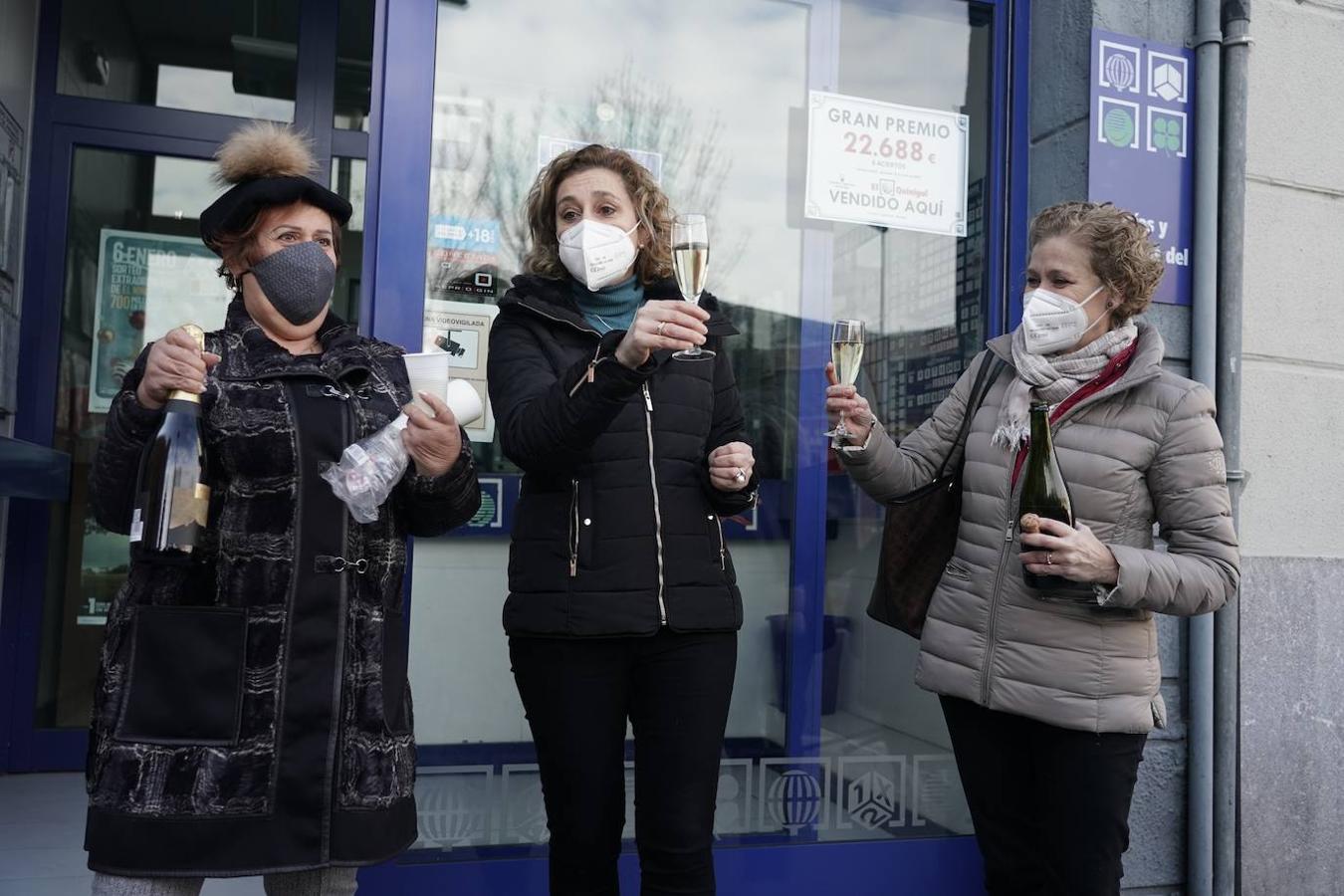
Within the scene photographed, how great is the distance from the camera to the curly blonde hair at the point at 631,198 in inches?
90.7

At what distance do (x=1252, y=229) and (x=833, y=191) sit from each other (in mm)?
1359

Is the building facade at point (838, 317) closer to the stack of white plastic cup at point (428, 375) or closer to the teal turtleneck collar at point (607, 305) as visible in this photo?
the teal turtleneck collar at point (607, 305)

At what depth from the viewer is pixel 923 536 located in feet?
8.18

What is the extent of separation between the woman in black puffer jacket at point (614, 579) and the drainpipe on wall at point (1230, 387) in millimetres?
1862

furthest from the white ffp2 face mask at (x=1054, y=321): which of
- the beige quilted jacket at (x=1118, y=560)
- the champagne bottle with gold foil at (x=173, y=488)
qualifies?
the champagne bottle with gold foil at (x=173, y=488)

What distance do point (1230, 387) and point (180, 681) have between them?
119 inches

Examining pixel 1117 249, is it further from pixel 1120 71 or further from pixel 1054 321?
pixel 1120 71

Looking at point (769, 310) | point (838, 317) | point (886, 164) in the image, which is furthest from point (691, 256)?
point (886, 164)

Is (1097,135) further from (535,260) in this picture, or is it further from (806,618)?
(535,260)

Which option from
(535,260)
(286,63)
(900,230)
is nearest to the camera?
(535,260)

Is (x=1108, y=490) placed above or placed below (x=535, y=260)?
below

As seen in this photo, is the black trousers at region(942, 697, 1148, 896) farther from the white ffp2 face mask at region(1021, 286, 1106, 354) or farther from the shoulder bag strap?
the white ffp2 face mask at region(1021, 286, 1106, 354)

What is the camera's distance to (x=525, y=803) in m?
3.09

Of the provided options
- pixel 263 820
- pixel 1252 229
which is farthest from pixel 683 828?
pixel 1252 229
